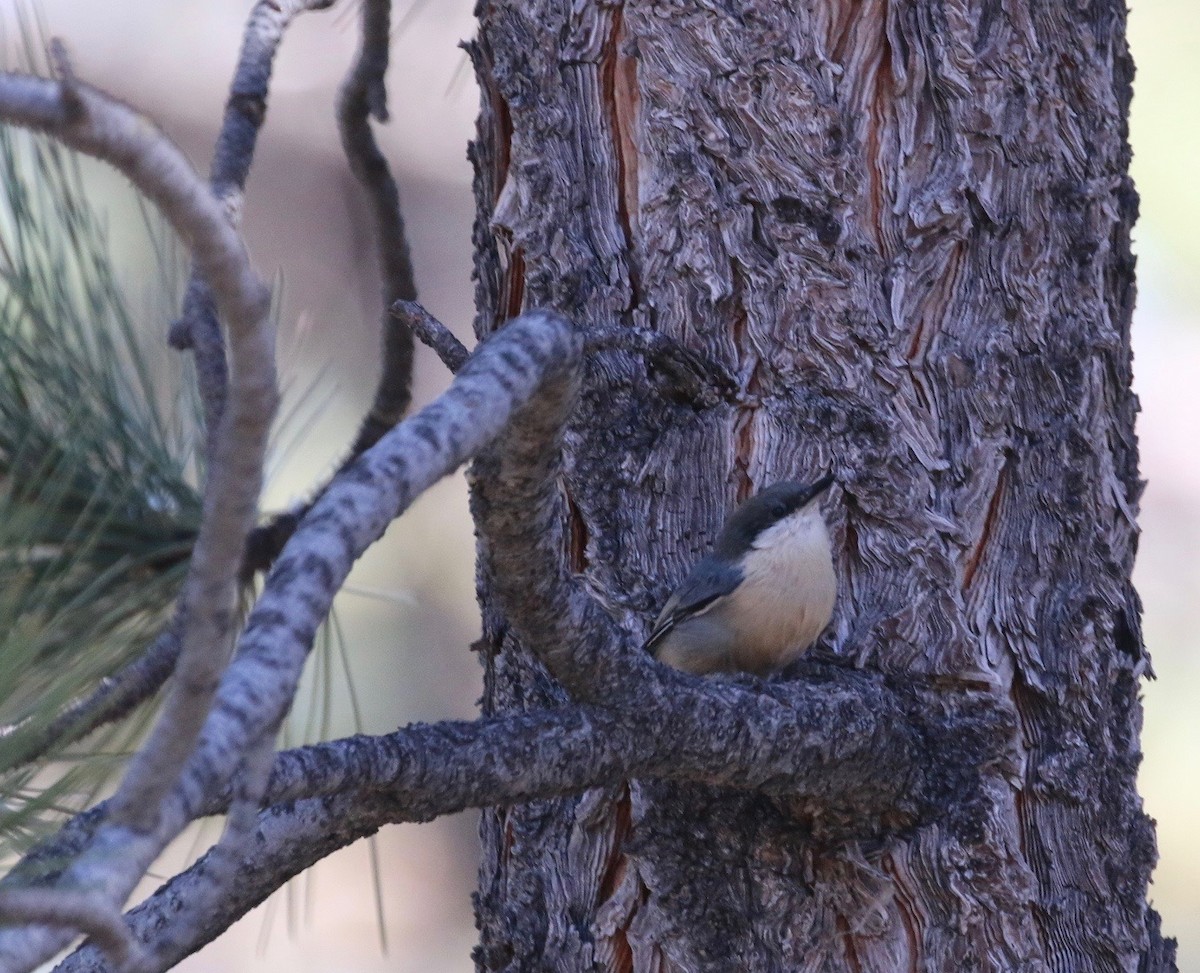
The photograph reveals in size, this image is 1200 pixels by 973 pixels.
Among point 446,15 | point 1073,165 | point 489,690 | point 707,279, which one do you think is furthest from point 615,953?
point 446,15

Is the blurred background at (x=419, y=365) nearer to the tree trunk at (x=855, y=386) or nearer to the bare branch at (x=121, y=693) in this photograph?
the tree trunk at (x=855, y=386)

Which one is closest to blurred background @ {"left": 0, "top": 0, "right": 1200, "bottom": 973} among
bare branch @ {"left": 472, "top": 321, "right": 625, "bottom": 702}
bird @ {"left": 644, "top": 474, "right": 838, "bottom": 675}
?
bird @ {"left": 644, "top": 474, "right": 838, "bottom": 675}

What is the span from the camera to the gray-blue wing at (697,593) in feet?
6.46

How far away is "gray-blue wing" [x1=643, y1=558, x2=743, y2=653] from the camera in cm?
197

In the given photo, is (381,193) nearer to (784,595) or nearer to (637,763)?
(784,595)

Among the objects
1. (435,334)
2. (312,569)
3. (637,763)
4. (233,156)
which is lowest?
(312,569)

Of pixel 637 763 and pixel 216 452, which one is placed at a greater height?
pixel 637 763

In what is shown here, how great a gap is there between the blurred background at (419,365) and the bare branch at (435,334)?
2.60 metres

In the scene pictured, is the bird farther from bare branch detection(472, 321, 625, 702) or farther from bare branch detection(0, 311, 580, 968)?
bare branch detection(0, 311, 580, 968)

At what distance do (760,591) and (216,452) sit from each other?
1.36 metres

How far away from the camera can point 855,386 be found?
1.90 meters

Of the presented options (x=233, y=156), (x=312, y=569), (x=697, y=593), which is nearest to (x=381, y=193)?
(x=233, y=156)

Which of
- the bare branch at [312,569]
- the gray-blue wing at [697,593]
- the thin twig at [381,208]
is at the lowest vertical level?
the bare branch at [312,569]

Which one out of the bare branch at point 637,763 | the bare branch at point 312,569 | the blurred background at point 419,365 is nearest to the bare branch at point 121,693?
the bare branch at point 637,763
